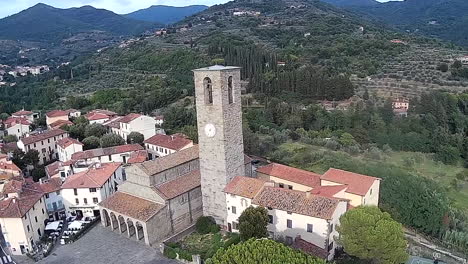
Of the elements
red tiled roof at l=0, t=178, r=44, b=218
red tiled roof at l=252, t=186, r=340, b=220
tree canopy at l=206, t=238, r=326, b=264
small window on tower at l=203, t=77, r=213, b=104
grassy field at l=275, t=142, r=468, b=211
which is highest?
small window on tower at l=203, t=77, r=213, b=104

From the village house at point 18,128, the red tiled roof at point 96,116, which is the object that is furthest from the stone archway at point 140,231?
the village house at point 18,128

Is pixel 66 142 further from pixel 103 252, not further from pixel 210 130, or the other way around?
pixel 210 130

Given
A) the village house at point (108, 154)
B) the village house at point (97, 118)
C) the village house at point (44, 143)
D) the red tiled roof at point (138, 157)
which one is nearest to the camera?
the red tiled roof at point (138, 157)

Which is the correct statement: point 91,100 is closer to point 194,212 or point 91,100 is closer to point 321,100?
point 321,100

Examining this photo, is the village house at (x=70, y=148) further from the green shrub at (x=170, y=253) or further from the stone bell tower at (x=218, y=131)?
the green shrub at (x=170, y=253)

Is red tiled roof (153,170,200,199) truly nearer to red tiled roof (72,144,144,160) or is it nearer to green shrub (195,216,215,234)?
green shrub (195,216,215,234)

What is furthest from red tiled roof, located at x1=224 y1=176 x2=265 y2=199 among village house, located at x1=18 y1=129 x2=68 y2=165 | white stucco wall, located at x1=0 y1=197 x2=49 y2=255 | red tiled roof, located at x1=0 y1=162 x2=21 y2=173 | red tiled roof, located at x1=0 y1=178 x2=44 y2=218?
village house, located at x1=18 y1=129 x2=68 y2=165
